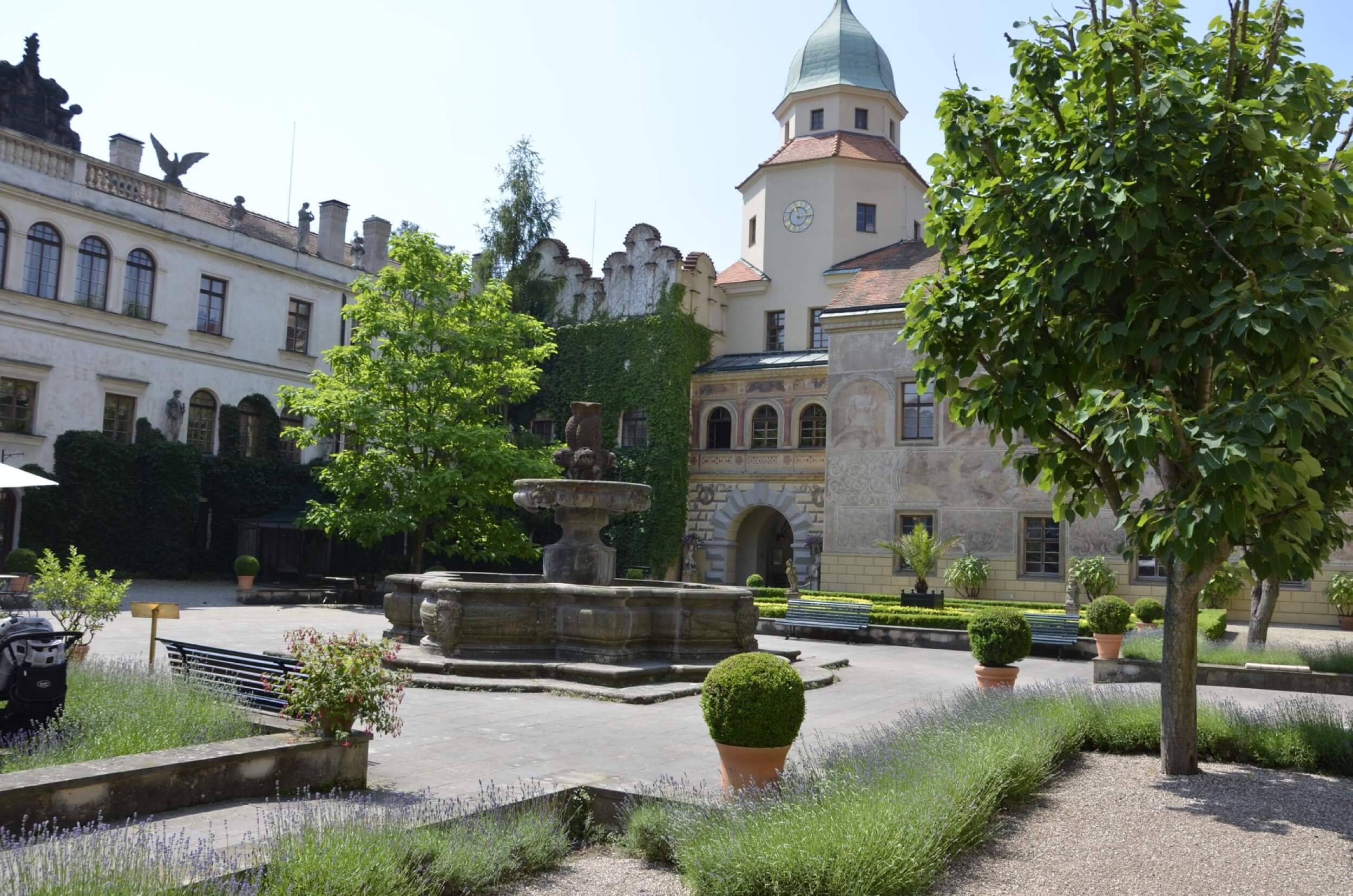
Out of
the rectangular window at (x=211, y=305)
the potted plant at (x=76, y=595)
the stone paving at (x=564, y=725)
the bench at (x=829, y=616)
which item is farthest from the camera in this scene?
the rectangular window at (x=211, y=305)

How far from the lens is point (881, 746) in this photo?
7668mm

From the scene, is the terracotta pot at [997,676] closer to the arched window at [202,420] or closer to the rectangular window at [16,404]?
the rectangular window at [16,404]

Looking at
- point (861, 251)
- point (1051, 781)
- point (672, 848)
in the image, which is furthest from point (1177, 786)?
point (861, 251)

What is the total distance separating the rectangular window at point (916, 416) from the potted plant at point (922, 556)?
279cm

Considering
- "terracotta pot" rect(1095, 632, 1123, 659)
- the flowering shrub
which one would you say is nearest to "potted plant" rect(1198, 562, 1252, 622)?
"terracotta pot" rect(1095, 632, 1123, 659)

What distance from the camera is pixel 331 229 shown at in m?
38.7

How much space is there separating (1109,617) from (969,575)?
11.7 m

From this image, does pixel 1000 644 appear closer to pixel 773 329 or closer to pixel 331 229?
pixel 773 329

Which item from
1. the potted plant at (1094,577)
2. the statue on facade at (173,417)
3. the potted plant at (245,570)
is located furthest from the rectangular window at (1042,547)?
the statue on facade at (173,417)

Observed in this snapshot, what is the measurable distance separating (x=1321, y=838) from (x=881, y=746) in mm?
2739

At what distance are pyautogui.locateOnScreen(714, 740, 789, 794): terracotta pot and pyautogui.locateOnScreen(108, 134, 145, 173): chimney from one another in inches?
1259

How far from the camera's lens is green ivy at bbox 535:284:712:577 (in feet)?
115

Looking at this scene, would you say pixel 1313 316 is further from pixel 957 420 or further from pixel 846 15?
pixel 846 15

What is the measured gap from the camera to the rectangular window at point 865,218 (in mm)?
37656
